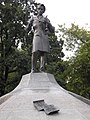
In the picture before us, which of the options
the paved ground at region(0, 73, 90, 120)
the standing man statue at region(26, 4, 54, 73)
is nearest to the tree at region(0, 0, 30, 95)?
the standing man statue at region(26, 4, 54, 73)

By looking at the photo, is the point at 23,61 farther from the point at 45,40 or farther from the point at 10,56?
the point at 45,40

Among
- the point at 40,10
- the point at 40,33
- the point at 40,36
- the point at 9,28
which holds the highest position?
the point at 9,28

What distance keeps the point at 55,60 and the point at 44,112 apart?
17.1m

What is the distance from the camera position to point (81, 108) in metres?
10.9

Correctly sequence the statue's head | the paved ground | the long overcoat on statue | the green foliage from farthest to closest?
1. the green foliage
2. the statue's head
3. the long overcoat on statue
4. the paved ground

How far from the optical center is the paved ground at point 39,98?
1004 cm

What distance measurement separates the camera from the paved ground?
32.9ft

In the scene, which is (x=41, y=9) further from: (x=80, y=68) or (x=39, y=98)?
(x=80, y=68)

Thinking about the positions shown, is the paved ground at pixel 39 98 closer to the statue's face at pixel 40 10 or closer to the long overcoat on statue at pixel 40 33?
the long overcoat on statue at pixel 40 33

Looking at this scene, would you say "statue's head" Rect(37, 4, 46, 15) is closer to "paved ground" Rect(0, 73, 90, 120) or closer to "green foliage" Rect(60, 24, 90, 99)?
"paved ground" Rect(0, 73, 90, 120)

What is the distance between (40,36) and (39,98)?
9.26ft

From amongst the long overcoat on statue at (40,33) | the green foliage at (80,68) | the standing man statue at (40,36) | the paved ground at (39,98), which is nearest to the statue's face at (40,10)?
the standing man statue at (40,36)

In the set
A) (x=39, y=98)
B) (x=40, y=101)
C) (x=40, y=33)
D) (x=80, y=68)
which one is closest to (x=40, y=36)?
(x=40, y=33)

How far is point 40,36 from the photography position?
13.2 meters
